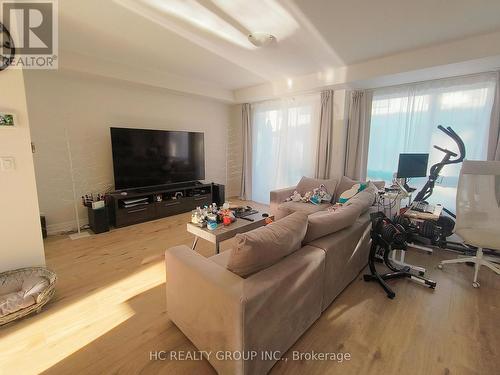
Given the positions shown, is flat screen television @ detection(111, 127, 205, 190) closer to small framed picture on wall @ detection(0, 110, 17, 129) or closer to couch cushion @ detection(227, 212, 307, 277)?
small framed picture on wall @ detection(0, 110, 17, 129)

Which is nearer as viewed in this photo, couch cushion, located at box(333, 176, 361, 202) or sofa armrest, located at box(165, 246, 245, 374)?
sofa armrest, located at box(165, 246, 245, 374)

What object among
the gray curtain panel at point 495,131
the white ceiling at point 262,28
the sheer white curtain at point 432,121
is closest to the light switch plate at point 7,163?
the white ceiling at point 262,28

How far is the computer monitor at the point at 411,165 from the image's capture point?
9.54ft

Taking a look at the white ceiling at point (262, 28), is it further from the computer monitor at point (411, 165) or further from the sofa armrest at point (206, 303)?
the sofa armrest at point (206, 303)

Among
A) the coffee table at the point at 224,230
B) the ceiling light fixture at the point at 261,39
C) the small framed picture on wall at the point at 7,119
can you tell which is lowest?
the coffee table at the point at 224,230

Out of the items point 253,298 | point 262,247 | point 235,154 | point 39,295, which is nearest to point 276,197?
point 235,154

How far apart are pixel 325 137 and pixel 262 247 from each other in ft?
10.3

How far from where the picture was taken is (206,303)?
128 centimetres

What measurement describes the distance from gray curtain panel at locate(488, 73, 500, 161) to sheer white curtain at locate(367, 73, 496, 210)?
8cm

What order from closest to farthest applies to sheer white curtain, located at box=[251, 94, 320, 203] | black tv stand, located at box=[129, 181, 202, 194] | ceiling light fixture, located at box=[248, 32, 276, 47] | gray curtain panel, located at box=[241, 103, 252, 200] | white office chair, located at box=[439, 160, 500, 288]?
white office chair, located at box=[439, 160, 500, 288], ceiling light fixture, located at box=[248, 32, 276, 47], black tv stand, located at box=[129, 181, 202, 194], sheer white curtain, located at box=[251, 94, 320, 203], gray curtain panel, located at box=[241, 103, 252, 200]

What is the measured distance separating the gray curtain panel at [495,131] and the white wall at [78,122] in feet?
15.0

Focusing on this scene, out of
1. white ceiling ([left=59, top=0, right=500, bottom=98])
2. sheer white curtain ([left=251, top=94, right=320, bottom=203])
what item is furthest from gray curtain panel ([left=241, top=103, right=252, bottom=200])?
white ceiling ([left=59, top=0, right=500, bottom=98])

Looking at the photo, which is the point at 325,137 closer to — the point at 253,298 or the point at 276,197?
the point at 276,197

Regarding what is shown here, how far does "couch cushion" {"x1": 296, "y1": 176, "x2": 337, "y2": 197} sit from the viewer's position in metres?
3.69
